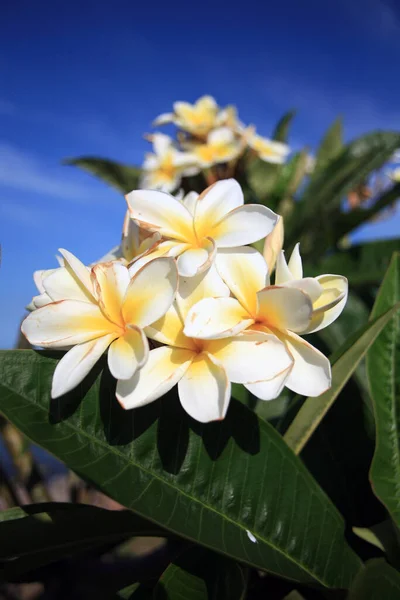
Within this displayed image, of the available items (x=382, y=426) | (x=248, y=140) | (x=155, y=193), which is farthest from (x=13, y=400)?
(x=248, y=140)

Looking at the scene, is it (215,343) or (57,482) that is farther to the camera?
(57,482)

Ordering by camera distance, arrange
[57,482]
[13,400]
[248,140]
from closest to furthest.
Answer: [13,400]
[248,140]
[57,482]

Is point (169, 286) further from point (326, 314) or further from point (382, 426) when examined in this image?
point (382, 426)

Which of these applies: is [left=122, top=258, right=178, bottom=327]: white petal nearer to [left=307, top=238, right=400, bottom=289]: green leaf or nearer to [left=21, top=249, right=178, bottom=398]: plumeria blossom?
[left=21, top=249, right=178, bottom=398]: plumeria blossom

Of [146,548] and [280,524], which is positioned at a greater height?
[280,524]

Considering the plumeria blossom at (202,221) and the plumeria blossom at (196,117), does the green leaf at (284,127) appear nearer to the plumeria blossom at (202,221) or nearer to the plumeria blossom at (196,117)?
the plumeria blossom at (196,117)

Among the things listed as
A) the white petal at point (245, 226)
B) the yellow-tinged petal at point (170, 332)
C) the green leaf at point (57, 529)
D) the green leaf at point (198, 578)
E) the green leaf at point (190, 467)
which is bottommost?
the green leaf at point (198, 578)

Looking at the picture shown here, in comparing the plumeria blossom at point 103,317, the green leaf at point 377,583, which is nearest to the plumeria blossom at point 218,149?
the plumeria blossom at point 103,317
